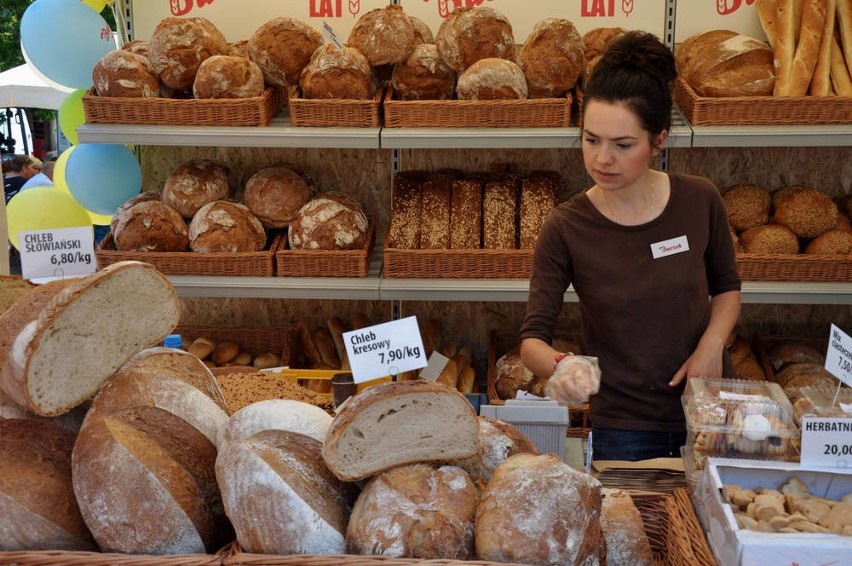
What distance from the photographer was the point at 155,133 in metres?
3.05

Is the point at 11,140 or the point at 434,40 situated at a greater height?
the point at 434,40

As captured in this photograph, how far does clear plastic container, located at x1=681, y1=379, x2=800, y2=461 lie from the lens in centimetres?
156

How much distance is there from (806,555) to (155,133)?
2.51m

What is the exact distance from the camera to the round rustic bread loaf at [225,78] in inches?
118

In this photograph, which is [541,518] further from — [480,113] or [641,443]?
[480,113]

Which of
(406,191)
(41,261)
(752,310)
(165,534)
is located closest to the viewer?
(165,534)

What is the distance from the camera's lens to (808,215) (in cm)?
310

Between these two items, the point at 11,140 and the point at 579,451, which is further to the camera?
the point at 11,140

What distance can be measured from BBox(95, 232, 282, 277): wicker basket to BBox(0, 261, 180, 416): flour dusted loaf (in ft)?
5.03

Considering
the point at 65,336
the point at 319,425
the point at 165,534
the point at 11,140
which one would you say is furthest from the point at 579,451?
the point at 11,140

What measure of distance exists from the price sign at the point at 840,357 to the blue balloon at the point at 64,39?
9.28 feet

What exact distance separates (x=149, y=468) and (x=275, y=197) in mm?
1957

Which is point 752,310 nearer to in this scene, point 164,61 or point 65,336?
point 164,61

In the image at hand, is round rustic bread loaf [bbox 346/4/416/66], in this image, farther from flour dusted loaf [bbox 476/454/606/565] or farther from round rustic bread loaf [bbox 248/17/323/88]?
flour dusted loaf [bbox 476/454/606/565]
